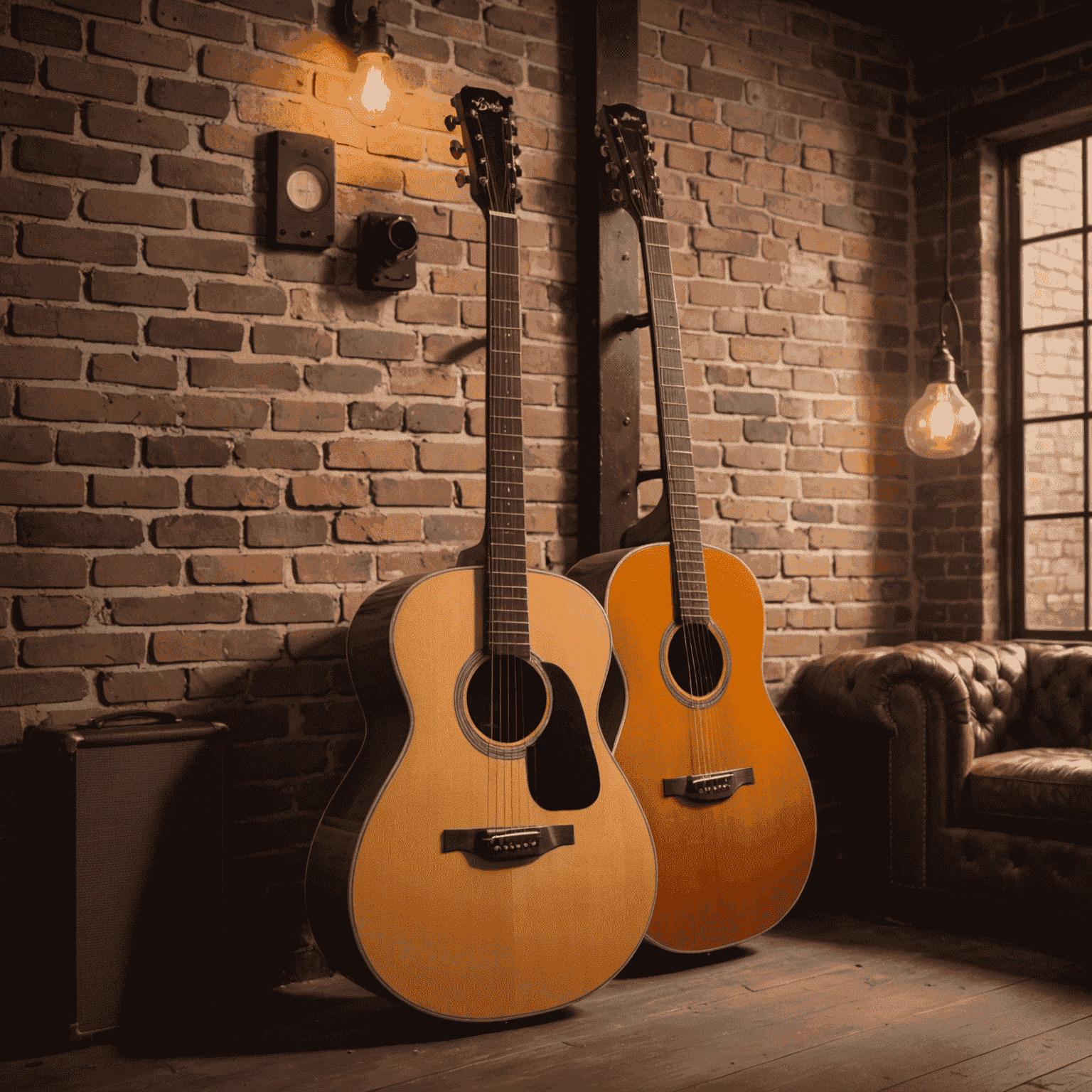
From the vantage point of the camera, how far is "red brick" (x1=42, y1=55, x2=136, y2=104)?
224 cm

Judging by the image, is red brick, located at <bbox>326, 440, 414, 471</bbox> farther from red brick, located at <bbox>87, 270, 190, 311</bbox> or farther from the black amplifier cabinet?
the black amplifier cabinet

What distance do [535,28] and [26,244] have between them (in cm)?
142

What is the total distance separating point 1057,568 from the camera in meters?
3.45

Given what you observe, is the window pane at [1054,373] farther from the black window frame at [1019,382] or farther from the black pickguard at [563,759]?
the black pickguard at [563,759]

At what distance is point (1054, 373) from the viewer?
348cm

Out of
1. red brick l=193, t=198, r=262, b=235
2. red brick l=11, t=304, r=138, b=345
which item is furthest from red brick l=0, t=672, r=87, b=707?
red brick l=193, t=198, r=262, b=235

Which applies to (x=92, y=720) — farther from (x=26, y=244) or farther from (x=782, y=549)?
(x=782, y=549)

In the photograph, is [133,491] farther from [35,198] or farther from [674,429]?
[674,429]

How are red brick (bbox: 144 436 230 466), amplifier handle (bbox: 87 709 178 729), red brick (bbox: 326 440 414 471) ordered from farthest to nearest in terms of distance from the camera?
red brick (bbox: 326 440 414 471)
red brick (bbox: 144 436 230 466)
amplifier handle (bbox: 87 709 178 729)

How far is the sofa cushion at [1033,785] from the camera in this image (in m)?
2.52

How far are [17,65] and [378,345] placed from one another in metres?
0.92

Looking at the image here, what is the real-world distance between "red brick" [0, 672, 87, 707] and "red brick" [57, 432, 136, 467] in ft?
1.44

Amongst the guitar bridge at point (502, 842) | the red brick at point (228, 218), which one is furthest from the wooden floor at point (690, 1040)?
the red brick at point (228, 218)

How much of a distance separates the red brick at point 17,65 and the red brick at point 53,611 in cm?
105
